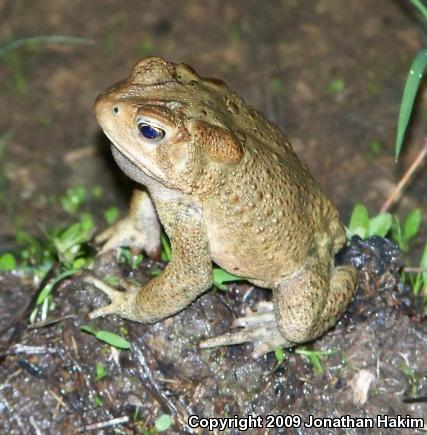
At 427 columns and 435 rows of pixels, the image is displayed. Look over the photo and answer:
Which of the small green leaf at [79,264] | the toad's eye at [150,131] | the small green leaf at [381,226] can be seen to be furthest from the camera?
the small green leaf at [381,226]

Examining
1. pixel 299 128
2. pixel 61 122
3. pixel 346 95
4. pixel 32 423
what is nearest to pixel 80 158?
pixel 61 122

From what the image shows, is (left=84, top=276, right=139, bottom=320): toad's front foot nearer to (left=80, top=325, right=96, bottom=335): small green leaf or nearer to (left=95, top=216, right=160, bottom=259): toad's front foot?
(left=80, top=325, right=96, bottom=335): small green leaf

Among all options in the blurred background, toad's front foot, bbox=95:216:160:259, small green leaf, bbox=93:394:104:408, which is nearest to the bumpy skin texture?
toad's front foot, bbox=95:216:160:259

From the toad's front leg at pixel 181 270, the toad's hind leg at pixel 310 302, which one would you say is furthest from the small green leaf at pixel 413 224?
the toad's front leg at pixel 181 270

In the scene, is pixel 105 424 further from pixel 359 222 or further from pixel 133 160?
pixel 359 222

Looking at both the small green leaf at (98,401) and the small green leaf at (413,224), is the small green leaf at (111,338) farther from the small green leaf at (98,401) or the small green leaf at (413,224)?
the small green leaf at (413,224)
